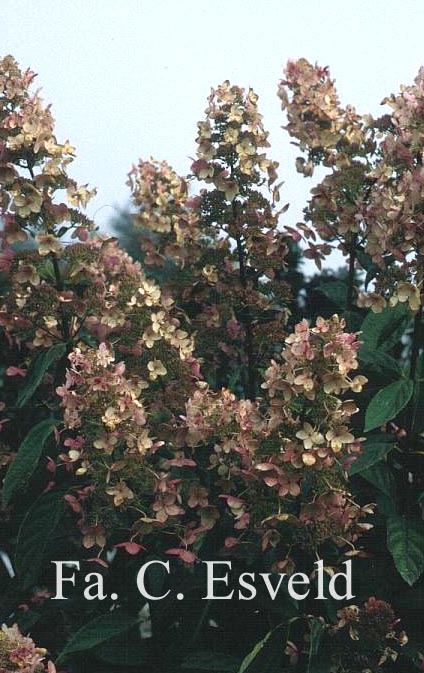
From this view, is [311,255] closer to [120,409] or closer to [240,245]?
[240,245]

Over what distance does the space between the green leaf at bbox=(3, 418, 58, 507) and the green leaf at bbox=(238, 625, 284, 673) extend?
3.09 feet

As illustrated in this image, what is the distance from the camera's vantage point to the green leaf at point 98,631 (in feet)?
11.5

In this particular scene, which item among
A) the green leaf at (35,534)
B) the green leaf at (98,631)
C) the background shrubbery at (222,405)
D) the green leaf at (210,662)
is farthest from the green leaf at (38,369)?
the green leaf at (210,662)

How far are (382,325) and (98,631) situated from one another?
1439 millimetres

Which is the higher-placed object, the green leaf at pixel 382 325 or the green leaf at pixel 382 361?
the green leaf at pixel 382 325

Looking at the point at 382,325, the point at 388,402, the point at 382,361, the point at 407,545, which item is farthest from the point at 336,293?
the point at 407,545

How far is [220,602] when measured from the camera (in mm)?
3816

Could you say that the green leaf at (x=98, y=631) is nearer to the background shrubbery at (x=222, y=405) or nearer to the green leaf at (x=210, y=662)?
the background shrubbery at (x=222, y=405)

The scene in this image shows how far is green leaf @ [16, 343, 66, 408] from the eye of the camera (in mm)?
3787

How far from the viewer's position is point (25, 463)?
12.3 ft

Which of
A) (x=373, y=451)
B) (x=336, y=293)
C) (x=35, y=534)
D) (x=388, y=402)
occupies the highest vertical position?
(x=336, y=293)

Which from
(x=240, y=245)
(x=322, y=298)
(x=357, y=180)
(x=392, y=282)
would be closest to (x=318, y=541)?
(x=392, y=282)

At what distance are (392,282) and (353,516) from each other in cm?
85

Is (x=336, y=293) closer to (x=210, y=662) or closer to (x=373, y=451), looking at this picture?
(x=373, y=451)
